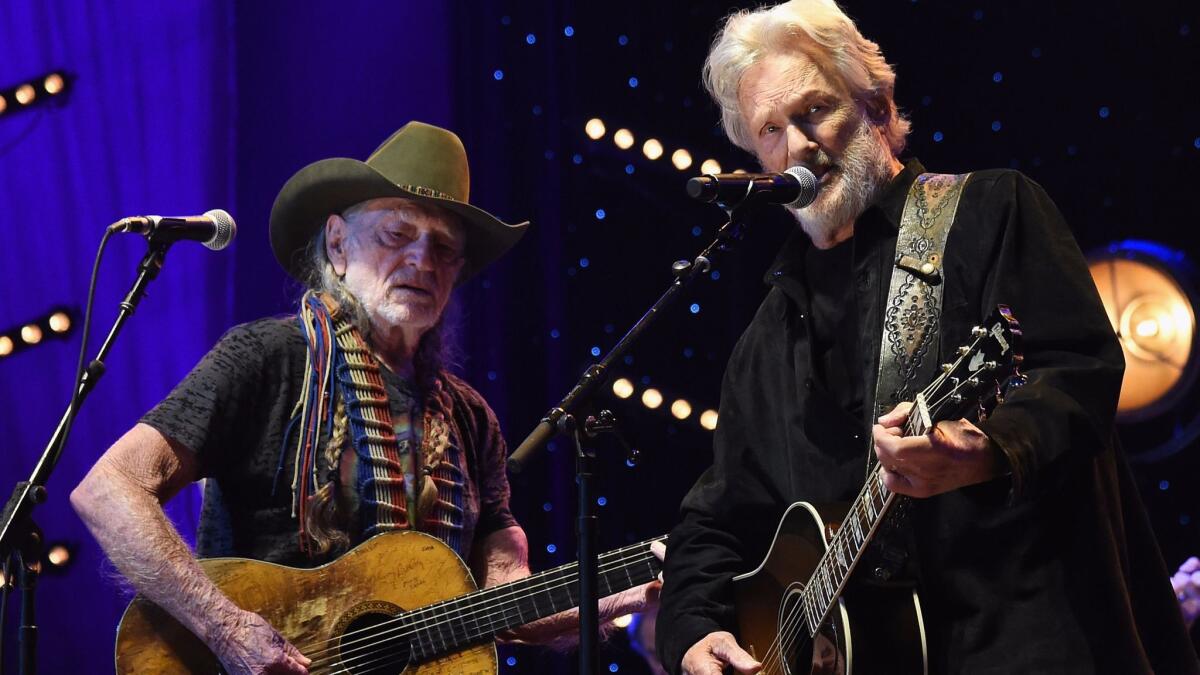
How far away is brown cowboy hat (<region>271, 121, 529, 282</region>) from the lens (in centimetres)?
382

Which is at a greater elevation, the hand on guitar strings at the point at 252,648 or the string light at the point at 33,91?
the string light at the point at 33,91

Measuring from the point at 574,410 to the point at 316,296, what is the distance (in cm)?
146

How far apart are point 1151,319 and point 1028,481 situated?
2.78 meters

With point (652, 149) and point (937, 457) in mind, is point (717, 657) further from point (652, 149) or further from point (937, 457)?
point (652, 149)

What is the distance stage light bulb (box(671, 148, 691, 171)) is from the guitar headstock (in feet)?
9.58

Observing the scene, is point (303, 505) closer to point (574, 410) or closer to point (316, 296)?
point (316, 296)

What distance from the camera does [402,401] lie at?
3.74 meters

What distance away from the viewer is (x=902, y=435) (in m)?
2.08

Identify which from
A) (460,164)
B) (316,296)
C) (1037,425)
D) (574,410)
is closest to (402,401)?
(316,296)

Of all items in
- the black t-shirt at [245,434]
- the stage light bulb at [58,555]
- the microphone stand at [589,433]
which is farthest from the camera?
the stage light bulb at [58,555]

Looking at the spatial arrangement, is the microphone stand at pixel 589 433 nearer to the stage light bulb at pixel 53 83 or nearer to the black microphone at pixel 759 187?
the black microphone at pixel 759 187

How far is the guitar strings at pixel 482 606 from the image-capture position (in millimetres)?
3402

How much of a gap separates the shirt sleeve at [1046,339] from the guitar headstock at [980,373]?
0.16 feet

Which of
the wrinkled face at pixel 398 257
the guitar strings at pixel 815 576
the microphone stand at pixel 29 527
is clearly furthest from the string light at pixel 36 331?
the guitar strings at pixel 815 576
